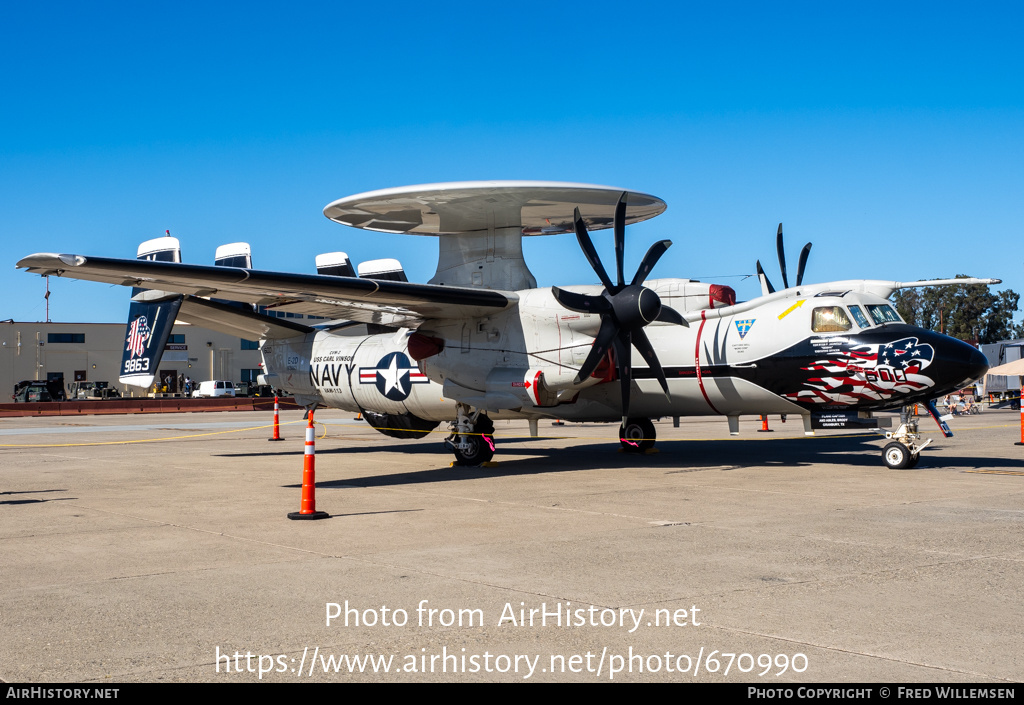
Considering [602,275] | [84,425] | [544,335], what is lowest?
[84,425]

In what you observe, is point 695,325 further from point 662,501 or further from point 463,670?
point 463,670

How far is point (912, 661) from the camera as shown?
508 cm

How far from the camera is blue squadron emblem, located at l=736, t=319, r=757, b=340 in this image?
17.2m

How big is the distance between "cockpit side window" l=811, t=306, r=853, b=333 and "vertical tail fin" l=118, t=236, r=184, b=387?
12.3m

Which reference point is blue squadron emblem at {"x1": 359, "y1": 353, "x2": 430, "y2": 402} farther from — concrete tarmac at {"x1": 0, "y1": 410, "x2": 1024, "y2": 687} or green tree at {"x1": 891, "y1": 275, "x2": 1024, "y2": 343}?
green tree at {"x1": 891, "y1": 275, "x2": 1024, "y2": 343}

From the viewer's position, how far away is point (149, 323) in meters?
17.7

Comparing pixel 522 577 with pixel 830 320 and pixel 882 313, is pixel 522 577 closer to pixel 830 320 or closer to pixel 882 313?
pixel 830 320

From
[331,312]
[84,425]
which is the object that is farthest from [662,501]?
[84,425]

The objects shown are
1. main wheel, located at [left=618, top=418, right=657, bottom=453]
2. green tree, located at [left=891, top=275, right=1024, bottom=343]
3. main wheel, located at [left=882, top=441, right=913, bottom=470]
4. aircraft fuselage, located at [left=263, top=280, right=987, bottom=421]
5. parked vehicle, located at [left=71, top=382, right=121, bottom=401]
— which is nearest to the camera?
aircraft fuselage, located at [left=263, top=280, right=987, bottom=421]

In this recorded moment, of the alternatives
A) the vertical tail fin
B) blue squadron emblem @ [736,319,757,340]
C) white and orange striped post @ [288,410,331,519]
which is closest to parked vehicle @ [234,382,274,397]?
the vertical tail fin

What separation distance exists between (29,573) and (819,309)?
542 inches

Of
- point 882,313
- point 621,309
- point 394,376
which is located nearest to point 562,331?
point 621,309

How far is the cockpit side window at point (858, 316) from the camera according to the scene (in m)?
16.0

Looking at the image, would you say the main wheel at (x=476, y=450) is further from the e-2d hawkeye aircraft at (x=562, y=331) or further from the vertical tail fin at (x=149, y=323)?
the vertical tail fin at (x=149, y=323)
